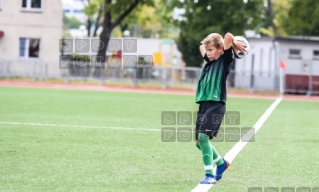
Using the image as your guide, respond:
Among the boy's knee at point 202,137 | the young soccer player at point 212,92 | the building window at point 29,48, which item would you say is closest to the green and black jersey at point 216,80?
the young soccer player at point 212,92

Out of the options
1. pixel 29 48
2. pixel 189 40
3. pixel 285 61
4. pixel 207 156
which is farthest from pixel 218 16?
pixel 207 156

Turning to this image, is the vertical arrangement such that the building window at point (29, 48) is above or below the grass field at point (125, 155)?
above

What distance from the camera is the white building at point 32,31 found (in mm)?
45438

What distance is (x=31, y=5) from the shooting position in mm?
45469

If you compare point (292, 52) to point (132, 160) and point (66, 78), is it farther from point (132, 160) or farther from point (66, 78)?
point (132, 160)

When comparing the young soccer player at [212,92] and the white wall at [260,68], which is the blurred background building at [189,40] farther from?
the young soccer player at [212,92]

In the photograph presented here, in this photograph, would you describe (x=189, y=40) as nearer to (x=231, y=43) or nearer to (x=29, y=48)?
(x=29, y=48)

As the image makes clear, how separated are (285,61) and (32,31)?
636 inches

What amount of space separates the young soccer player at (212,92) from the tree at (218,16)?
30174 millimetres

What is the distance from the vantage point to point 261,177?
8.69 metres

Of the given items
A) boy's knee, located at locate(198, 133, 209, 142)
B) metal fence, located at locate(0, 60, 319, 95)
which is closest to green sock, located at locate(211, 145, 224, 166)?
boy's knee, located at locate(198, 133, 209, 142)

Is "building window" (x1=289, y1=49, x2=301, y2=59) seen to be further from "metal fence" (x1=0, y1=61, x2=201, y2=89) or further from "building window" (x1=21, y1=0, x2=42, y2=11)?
"building window" (x1=21, y1=0, x2=42, y2=11)

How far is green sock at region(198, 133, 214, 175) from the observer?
8.21 m

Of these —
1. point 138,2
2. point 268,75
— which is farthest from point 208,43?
point 138,2
